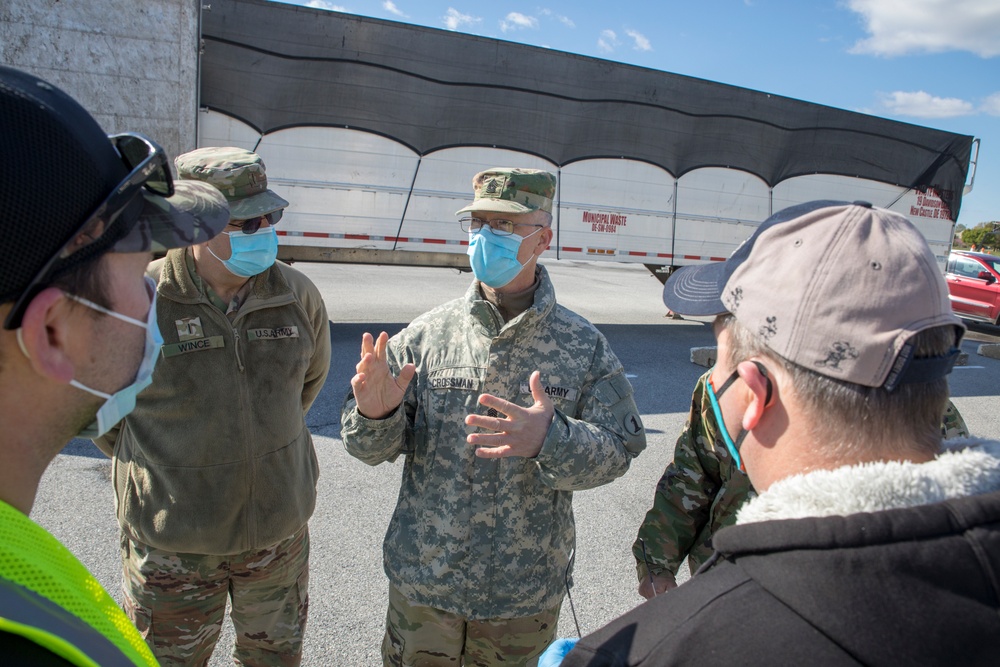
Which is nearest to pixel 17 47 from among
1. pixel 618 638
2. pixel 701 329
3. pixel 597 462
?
pixel 597 462

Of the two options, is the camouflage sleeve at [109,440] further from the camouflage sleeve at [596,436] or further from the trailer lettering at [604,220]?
the trailer lettering at [604,220]

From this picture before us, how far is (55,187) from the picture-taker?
0.91 metres

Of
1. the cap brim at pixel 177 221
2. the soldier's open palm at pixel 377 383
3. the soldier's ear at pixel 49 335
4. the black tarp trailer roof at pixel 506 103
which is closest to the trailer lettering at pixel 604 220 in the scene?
the black tarp trailer roof at pixel 506 103

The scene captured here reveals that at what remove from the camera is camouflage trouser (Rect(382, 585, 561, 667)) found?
2.29m

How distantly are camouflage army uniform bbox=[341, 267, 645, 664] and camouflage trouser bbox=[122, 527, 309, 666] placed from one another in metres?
0.52

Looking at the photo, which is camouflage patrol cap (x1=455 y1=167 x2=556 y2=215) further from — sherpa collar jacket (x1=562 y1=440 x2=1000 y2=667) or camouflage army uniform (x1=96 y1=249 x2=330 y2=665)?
sherpa collar jacket (x1=562 y1=440 x2=1000 y2=667)

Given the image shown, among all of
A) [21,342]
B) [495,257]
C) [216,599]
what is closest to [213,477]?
[216,599]

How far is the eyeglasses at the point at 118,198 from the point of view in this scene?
3.04ft

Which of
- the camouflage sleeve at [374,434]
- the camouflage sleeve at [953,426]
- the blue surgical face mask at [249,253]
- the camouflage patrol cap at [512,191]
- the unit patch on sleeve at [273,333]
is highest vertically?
the camouflage patrol cap at [512,191]

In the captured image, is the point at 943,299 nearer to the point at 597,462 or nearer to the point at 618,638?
the point at 618,638

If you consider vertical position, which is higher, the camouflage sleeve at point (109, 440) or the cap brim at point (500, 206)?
the cap brim at point (500, 206)

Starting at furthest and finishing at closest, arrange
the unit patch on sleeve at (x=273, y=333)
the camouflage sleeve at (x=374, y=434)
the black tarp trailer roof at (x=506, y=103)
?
1. the black tarp trailer roof at (x=506, y=103)
2. the unit patch on sleeve at (x=273, y=333)
3. the camouflage sleeve at (x=374, y=434)

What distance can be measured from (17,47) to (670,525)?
7.96m

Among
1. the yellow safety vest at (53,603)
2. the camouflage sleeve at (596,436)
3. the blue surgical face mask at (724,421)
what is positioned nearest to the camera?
the yellow safety vest at (53,603)
